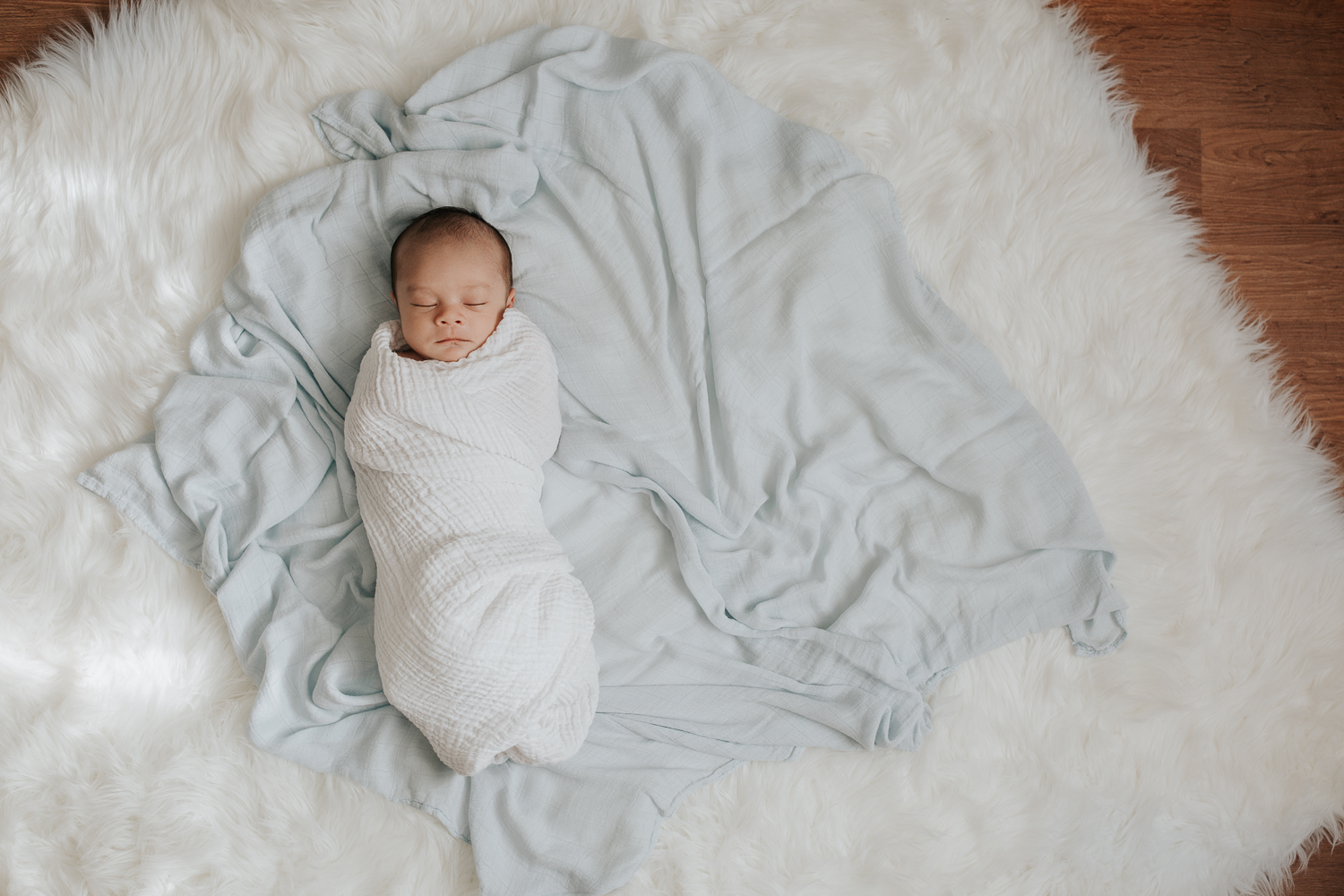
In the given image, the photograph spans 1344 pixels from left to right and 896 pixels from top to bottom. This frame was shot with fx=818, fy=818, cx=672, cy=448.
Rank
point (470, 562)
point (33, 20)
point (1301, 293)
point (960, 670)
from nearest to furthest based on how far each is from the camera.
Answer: point (470, 562), point (960, 670), point (33, 20), point (1301, 293)

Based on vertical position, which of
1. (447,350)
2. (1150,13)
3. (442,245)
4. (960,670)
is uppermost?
(1150,13)

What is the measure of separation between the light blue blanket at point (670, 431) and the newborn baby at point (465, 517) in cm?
10

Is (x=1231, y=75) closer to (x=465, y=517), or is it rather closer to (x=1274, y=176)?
(x=1274, y=176)

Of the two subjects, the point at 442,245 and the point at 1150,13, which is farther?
the point at 1150,13

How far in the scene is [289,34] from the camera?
1488mm

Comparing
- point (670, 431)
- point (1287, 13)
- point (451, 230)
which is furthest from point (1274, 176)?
point (451, 230)

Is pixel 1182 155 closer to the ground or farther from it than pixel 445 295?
farther from it

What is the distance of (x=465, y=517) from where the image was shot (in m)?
1.32

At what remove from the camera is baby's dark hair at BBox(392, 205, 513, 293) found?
1374 millimetres

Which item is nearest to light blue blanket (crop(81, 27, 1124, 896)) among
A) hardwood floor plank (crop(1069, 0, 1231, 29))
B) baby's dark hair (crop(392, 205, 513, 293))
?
baby's dark hair (crop(392, 205, 513, 293))

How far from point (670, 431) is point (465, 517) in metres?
0.40

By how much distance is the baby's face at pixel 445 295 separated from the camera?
136cm

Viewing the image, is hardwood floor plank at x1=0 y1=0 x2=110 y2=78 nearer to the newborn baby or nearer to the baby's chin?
the newborn baby

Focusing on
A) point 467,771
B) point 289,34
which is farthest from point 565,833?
point 289,34
